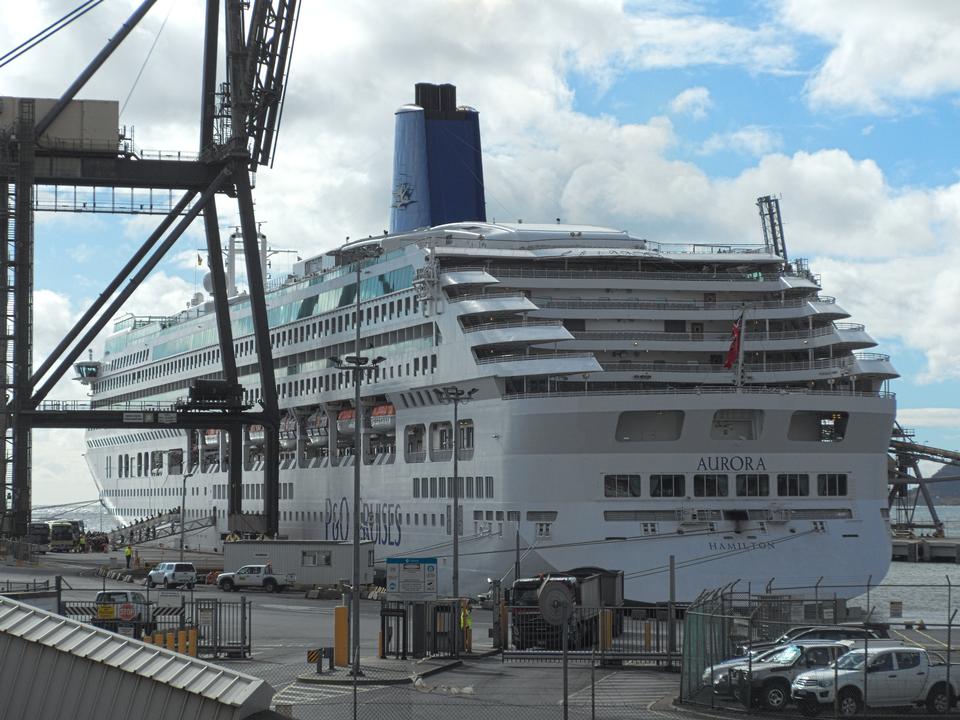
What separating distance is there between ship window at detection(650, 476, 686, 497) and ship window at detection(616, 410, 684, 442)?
1.36m

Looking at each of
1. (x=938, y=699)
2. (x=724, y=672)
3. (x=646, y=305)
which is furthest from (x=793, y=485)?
(x=938, y=699)

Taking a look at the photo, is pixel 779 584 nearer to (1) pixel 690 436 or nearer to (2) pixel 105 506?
(1) pixel 690 436

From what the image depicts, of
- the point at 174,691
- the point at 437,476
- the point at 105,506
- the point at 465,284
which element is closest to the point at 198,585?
the point at 437,476

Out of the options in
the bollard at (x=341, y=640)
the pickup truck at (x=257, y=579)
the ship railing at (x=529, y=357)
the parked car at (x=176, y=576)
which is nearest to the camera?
the bollard at (x=341, y=640)

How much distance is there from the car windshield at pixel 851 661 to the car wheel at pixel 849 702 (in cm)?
39

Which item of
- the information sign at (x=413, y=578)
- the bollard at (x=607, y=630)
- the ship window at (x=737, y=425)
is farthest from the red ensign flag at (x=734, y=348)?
the bollard at (x=607, y=630)

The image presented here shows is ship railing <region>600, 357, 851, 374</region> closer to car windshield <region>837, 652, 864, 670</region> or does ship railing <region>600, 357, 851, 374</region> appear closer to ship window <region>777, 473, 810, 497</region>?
ship window <region>777, 473, 810, 497</region>

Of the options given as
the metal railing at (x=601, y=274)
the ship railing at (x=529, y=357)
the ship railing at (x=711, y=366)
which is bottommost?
the ship railing at (x=711, y=366)

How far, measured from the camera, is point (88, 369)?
109 metres

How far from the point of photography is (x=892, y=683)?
2247 cm

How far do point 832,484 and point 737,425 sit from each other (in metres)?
3.59

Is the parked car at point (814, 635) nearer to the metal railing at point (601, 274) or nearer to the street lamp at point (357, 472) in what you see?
the street lamp at point (357, 472)

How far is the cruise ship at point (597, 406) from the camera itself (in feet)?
145

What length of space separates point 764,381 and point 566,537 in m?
9.54
